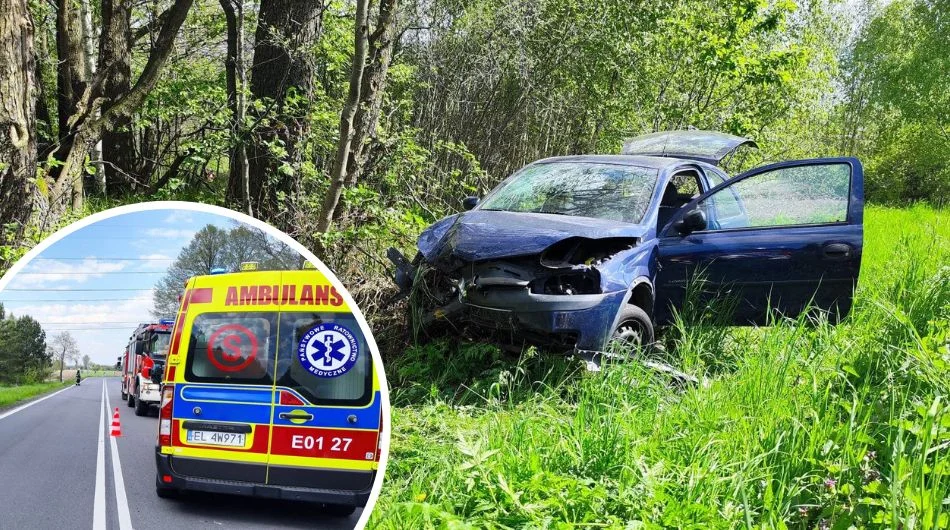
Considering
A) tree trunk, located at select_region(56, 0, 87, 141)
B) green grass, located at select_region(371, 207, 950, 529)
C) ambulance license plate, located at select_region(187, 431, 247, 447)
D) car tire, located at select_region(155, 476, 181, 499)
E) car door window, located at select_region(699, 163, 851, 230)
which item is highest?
tree trunk, located at select_region(56, 0, 87, 141)

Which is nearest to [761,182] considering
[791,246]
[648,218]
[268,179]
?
[791,246]

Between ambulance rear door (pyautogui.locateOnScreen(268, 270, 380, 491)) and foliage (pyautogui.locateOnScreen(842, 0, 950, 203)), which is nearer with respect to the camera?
ambulance rear door (pyautogui.locateOnScreen(268, 270, 380, 491))

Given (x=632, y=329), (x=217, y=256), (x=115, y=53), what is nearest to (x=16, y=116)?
(x=115, y=53)

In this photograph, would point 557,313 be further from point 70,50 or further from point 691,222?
point 70,50

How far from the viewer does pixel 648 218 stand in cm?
598

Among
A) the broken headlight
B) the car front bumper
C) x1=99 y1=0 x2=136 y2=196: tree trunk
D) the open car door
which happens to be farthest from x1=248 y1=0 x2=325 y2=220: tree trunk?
the open car door

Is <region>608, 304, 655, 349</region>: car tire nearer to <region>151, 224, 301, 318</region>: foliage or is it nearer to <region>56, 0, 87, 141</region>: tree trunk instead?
<region>151, 224, 301, 318</region>: foliage

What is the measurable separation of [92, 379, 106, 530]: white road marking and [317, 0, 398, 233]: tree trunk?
535 centimetres

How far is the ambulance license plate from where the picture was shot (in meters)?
1.11

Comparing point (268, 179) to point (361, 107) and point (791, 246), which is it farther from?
point (791, 246)

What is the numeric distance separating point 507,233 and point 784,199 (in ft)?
7.94

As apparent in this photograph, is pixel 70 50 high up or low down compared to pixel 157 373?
up

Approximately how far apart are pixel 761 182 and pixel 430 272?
283 centimetres

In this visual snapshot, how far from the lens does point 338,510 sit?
1213mm
